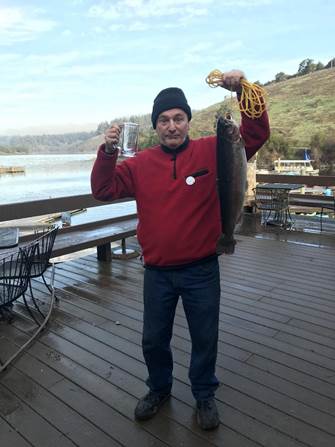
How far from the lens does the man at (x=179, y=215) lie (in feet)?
5.76

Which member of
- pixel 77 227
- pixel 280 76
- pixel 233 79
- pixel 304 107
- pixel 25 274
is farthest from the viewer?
pixel 280 76

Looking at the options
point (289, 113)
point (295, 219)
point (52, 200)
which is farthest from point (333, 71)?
point (52, 200)

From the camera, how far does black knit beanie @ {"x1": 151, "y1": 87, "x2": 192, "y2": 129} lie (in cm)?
175

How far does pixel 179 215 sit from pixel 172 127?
1.32 ft

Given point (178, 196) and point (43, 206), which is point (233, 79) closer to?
point (178, 196)

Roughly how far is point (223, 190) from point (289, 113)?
2017 inches

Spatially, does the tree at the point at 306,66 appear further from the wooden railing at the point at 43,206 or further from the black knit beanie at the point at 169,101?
the black knit beanie at the point at 169,101

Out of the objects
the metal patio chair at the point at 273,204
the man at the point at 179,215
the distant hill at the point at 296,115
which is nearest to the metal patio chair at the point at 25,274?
the man at the point at 179,215

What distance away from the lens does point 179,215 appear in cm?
176

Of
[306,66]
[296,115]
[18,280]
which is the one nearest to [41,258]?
[18,280]

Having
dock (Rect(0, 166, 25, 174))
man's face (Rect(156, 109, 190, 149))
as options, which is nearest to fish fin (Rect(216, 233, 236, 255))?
man's face (Rect(156, 109, 190, 149))

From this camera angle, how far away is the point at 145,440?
1.81 m

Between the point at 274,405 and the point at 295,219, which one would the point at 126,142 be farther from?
the point at 295,219

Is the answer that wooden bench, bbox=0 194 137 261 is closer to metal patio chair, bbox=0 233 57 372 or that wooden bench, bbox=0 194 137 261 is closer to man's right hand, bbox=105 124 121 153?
metal patio chair, bbox=0 233 57 372
